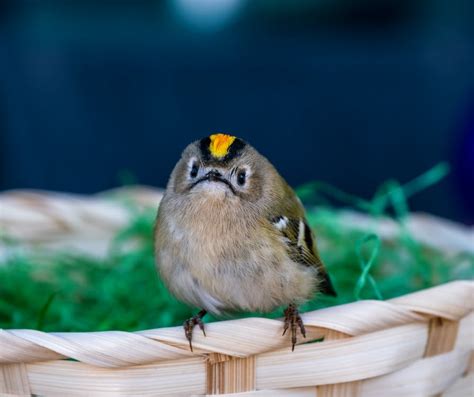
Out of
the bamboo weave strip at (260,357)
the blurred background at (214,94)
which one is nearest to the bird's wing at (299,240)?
the bamboo weave strip at (260,357)

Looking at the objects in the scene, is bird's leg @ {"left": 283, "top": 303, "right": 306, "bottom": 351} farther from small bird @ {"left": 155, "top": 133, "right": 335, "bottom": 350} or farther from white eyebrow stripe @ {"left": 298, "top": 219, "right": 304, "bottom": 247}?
white eyebrow stripe @ {"left": 298, "top": 219, "right": 304, "bottom": 247}

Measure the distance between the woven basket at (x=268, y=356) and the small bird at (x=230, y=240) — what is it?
11 cm

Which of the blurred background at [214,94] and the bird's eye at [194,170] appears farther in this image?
the blurred background at [214,94]

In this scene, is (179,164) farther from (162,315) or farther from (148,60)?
(148,60)

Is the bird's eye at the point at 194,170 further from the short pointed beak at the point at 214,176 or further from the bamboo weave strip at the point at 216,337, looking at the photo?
the bamboo weave strip at the point at 216,337

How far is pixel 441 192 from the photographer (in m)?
3.42

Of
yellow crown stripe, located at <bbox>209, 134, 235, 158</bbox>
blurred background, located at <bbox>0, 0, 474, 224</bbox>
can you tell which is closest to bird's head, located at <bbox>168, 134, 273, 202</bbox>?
yellow crown stripe, located at <bbox>209, 134, 235, 158</bbox>

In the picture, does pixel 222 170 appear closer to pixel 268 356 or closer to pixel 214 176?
pixel 214 176

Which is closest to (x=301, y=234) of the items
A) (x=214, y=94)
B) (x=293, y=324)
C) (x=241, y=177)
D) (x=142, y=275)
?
(x=241, y=177)

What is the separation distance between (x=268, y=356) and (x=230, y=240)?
0.74 feet

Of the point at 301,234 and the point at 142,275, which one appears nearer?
the point at 301,234

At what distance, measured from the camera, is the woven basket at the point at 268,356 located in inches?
35.6

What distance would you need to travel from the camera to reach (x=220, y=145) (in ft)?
3.88

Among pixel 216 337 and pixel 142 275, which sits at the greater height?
pixel 142 275
